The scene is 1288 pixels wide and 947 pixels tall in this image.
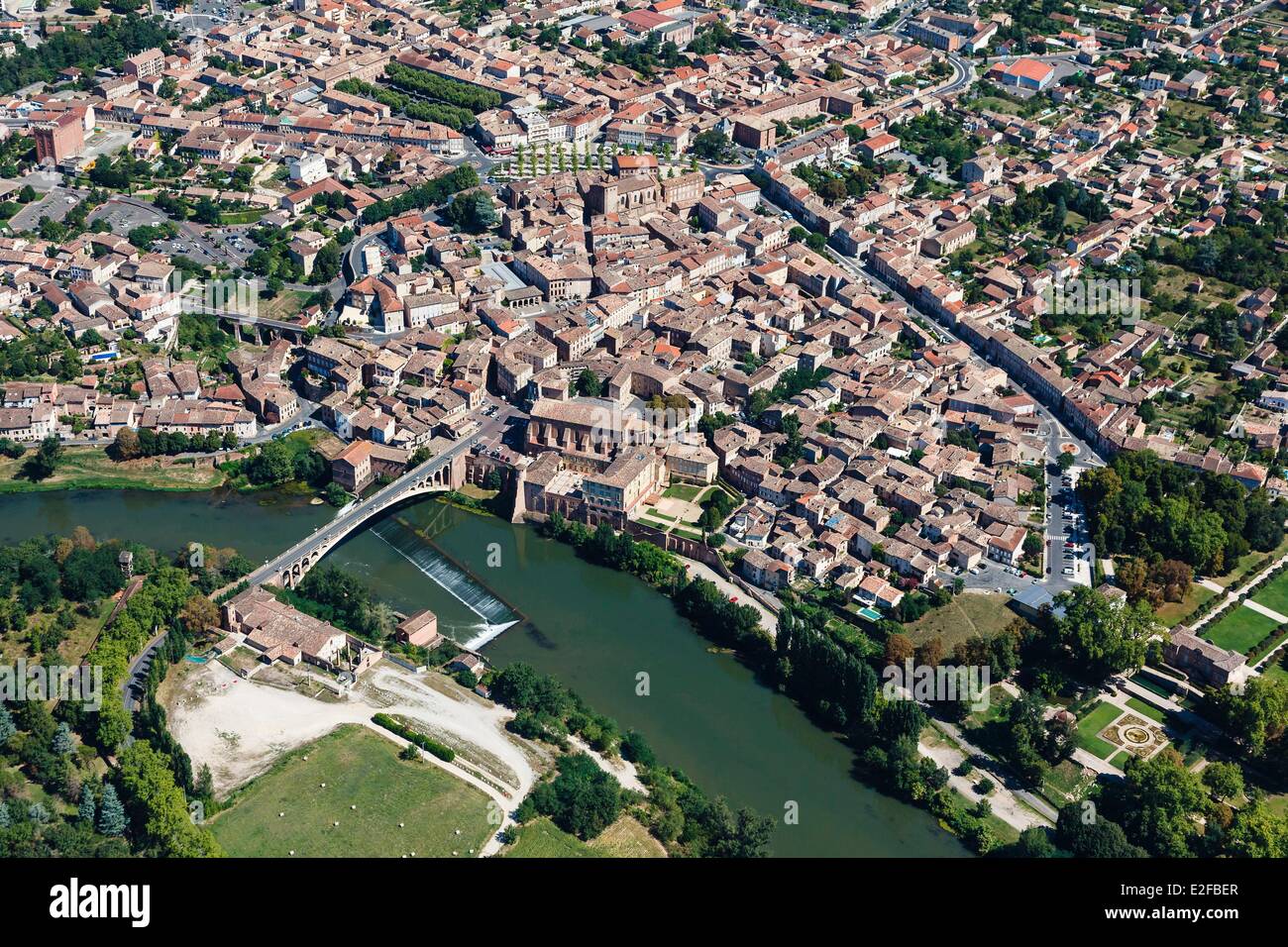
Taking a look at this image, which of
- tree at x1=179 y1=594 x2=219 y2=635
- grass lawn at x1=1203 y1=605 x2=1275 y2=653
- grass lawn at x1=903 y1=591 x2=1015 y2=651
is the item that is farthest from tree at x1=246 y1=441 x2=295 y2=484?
grass lawn at x1=1203 y1=605 x2=1275 y2=653

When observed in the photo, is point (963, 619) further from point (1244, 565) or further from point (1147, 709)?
point (1244, 565)

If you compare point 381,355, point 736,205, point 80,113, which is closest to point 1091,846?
point 381,355

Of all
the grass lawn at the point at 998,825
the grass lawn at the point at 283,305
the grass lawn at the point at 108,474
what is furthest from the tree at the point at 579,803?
the grass lawn at the point at 283,305

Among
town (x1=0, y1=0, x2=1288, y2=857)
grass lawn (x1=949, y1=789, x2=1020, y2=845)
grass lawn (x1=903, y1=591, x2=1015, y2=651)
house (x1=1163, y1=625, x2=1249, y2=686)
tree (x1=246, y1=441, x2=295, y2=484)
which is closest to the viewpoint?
grass lawn (x1=949, y1=789, x2=1020, y2=845)

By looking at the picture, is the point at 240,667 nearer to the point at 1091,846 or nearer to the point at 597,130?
the point at 1091,846

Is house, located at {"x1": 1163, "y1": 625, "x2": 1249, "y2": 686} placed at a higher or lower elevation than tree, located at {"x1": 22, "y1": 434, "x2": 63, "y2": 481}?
higher

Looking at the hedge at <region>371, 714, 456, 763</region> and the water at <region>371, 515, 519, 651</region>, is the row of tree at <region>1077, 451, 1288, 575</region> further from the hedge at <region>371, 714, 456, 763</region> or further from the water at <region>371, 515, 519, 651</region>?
the hedge at <region>371, 714, 456, 763</region>

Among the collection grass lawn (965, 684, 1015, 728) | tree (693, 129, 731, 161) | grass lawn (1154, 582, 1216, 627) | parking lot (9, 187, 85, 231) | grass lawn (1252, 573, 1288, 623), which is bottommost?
grass lawn (965, 684, 1015, 728)
